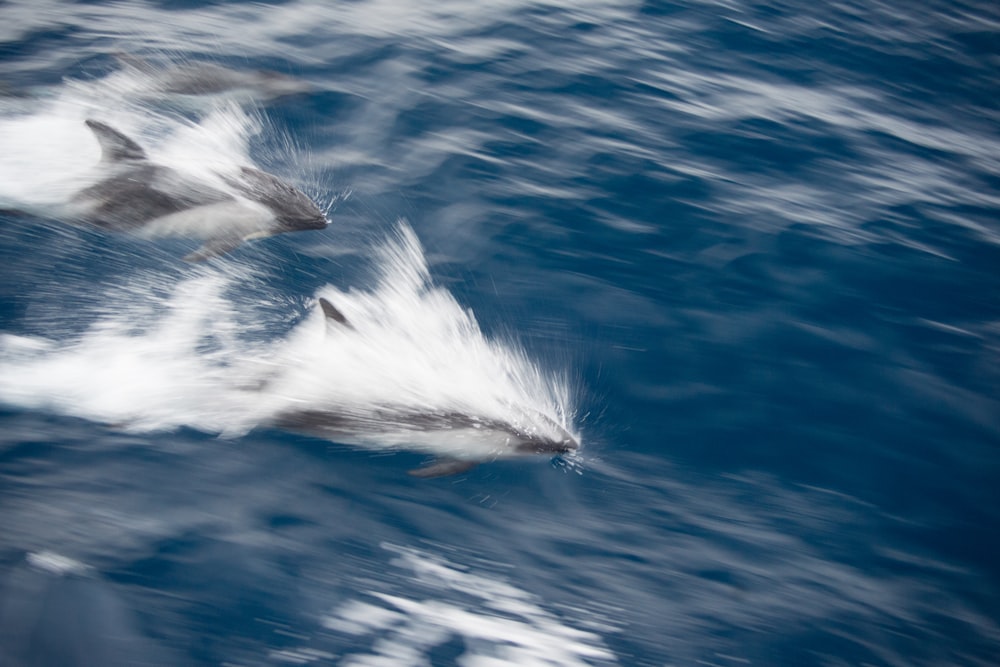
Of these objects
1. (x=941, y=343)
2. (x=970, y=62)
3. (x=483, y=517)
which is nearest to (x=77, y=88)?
(x=483, y=517)

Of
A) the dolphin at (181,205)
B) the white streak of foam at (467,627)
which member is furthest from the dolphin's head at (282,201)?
the white streak of foam at (467,627)

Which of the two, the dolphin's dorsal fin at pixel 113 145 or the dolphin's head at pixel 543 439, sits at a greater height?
the dolphin's dorsal fin at pixel 113 145

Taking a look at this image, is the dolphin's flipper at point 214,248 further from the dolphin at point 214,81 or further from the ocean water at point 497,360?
the dolphin at point 214,81

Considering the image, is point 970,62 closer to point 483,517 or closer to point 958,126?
point 958,126

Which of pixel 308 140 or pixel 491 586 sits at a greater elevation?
pixel 308 140

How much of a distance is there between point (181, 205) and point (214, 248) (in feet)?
1.47

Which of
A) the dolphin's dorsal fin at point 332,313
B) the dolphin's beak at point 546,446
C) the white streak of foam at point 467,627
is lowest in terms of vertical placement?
the white streak of foam at point 467,627

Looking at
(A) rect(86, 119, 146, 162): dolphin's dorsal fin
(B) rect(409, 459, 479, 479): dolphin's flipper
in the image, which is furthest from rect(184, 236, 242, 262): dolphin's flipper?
(B) rect(409, 459, 479, 479): dolphin's flipper

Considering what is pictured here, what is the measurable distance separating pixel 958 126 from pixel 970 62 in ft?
5.60

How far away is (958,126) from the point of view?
27.8ft

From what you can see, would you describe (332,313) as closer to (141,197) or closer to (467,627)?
(467,627)

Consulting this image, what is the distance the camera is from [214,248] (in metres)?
5.52

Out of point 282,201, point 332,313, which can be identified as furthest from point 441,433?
point 282,201

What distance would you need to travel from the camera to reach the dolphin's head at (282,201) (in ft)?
19.0
